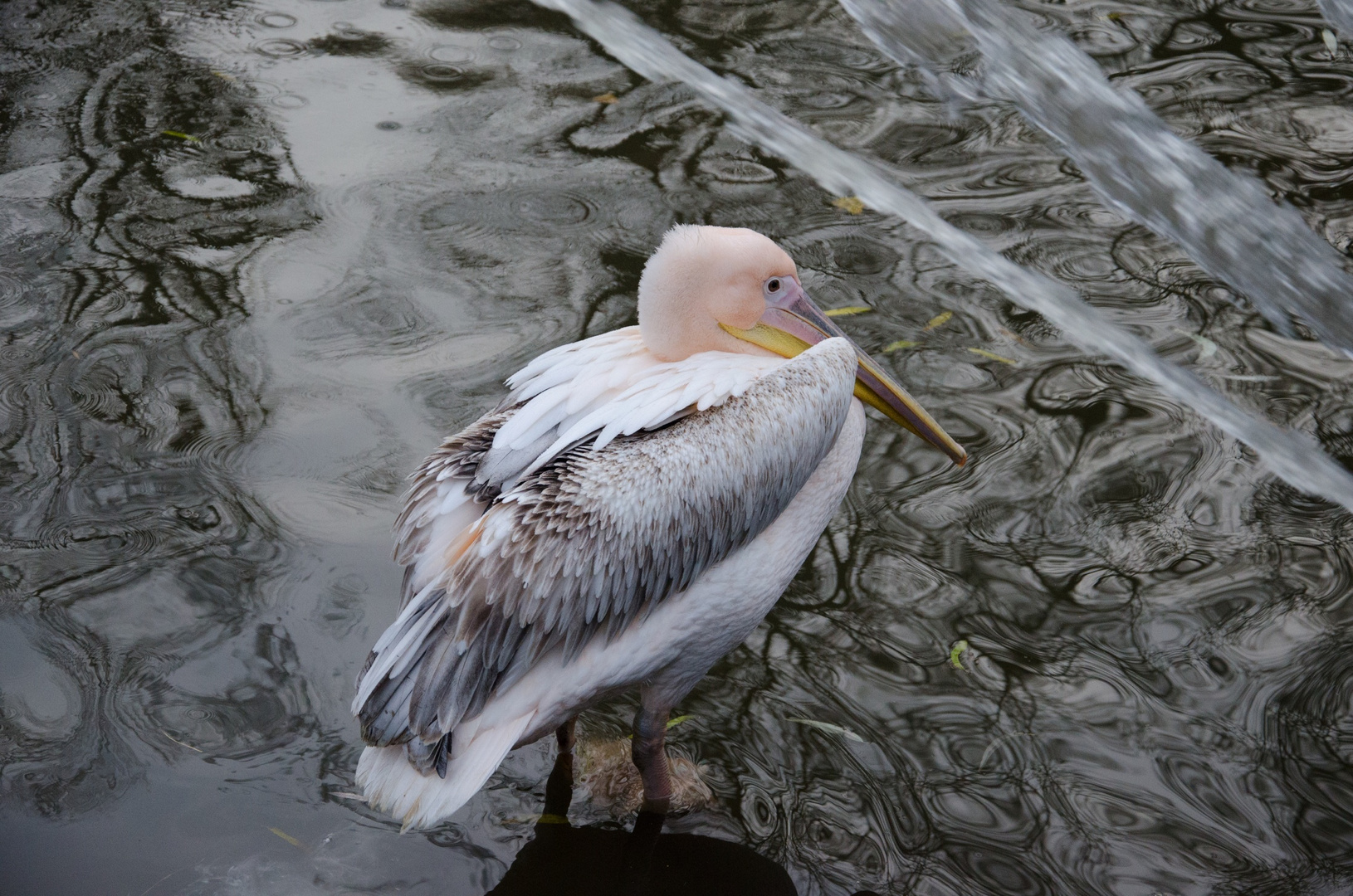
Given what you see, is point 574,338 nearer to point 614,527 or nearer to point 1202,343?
point 614,527

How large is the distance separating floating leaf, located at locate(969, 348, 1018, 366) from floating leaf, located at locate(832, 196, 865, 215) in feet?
2.68

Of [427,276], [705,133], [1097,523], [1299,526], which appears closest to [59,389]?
[427,276]

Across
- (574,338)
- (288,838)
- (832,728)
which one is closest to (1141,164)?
(574,338)

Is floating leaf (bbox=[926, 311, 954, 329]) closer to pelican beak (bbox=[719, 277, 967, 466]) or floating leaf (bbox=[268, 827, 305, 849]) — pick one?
pelican beak (bbox=[719, 277, 967, 466])

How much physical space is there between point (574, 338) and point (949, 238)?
4.68 ft

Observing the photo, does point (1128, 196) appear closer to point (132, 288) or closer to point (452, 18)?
point (452, 18)

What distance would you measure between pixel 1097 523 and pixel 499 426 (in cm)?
175

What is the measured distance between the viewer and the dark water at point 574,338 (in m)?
2.57

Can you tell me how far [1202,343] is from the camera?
385cm

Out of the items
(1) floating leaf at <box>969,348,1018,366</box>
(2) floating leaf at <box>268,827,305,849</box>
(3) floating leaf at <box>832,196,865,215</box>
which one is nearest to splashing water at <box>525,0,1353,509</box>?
(3) floating leaf at <box>832,196,865,215</box>

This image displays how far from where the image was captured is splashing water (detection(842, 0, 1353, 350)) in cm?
411

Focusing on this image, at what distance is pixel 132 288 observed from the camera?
12.7 feet

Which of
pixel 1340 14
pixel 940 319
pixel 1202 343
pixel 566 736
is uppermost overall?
pixel 1340 14

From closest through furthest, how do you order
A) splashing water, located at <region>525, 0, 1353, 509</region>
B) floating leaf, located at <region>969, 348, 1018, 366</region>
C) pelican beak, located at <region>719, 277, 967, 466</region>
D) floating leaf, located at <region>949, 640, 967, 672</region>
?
pelican beak, located at <region>719, 277, 967, 466</region> → floating leaf, located at <region>949, 640, 967, 672</region> → splashing water, located at <region>525, 0, 1353, 509</region> → floating leaf, located at <region>969, 348, 1018, 366</region>
